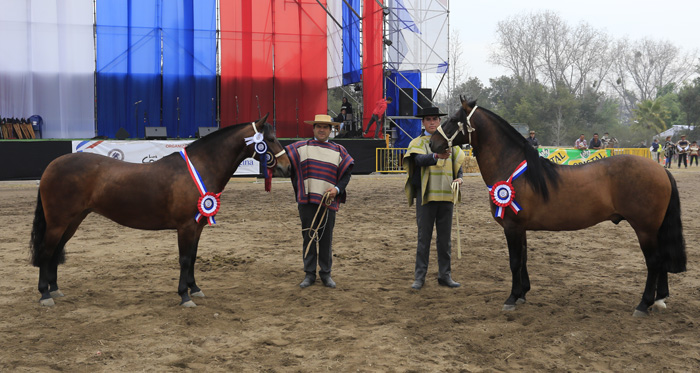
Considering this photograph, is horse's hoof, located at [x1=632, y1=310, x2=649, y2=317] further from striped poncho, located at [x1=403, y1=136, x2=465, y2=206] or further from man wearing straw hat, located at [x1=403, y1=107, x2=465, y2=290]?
striped poncho, located at [x1=403, y1=136, x2=465, y2=206]

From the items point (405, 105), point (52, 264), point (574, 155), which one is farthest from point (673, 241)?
point (405, 105)

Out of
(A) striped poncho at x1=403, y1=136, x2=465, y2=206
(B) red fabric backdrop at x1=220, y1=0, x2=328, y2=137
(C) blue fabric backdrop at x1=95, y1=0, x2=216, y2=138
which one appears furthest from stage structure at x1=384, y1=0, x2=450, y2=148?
(A) striped poncho at x1=403, y1=136, x2=465, y2=206

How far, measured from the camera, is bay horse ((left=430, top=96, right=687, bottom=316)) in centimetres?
480

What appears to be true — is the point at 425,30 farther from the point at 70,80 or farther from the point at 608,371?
the point at 608,371

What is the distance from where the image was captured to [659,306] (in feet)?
16.1

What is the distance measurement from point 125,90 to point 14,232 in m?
14.4

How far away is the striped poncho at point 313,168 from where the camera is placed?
5.80 metres

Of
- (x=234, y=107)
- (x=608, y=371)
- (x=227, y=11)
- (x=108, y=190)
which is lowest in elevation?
(x=608, y=371)

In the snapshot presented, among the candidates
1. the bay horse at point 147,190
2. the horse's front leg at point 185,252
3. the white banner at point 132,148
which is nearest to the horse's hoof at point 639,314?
the bay horse at point 147,190

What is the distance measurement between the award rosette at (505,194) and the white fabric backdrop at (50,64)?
65.7 ft

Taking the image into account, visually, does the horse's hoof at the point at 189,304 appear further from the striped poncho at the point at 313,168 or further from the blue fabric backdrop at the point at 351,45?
the blue fabric backdrop at the point at 351,45

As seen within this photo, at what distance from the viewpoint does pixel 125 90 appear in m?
22.2

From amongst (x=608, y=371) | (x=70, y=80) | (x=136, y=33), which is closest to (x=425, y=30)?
(x=136, y=33)

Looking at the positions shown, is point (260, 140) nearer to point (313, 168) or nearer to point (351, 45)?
point (313, 168)
